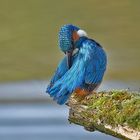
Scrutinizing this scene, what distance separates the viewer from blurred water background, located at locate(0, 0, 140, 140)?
3.50 m

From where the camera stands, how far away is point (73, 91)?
6.74ft

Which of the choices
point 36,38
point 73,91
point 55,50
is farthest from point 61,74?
point 36,38

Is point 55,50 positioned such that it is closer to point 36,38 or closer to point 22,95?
point 36,38

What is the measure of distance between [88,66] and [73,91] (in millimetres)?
97

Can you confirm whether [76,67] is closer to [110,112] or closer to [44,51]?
[110,112]

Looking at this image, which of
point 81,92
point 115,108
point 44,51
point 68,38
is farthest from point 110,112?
point 44,51

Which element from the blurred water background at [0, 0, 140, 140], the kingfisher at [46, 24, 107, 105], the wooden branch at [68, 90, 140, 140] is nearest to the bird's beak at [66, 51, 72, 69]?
the kingfisher at [46, 24, 107, 105]

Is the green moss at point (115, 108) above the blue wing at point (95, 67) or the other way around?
the other way around

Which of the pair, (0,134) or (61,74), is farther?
(0,134)

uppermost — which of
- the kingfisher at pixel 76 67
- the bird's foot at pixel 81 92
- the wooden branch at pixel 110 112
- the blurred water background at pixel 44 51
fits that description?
the blurred water background at pixel 44 51

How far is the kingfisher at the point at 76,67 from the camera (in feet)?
6.69

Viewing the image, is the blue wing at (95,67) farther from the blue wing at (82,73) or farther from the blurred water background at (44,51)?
the blurred water background at (44,51)

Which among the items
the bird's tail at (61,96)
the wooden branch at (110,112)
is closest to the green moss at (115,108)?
the wooden branch at (110,112)

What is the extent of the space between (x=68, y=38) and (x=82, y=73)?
0.39ft
